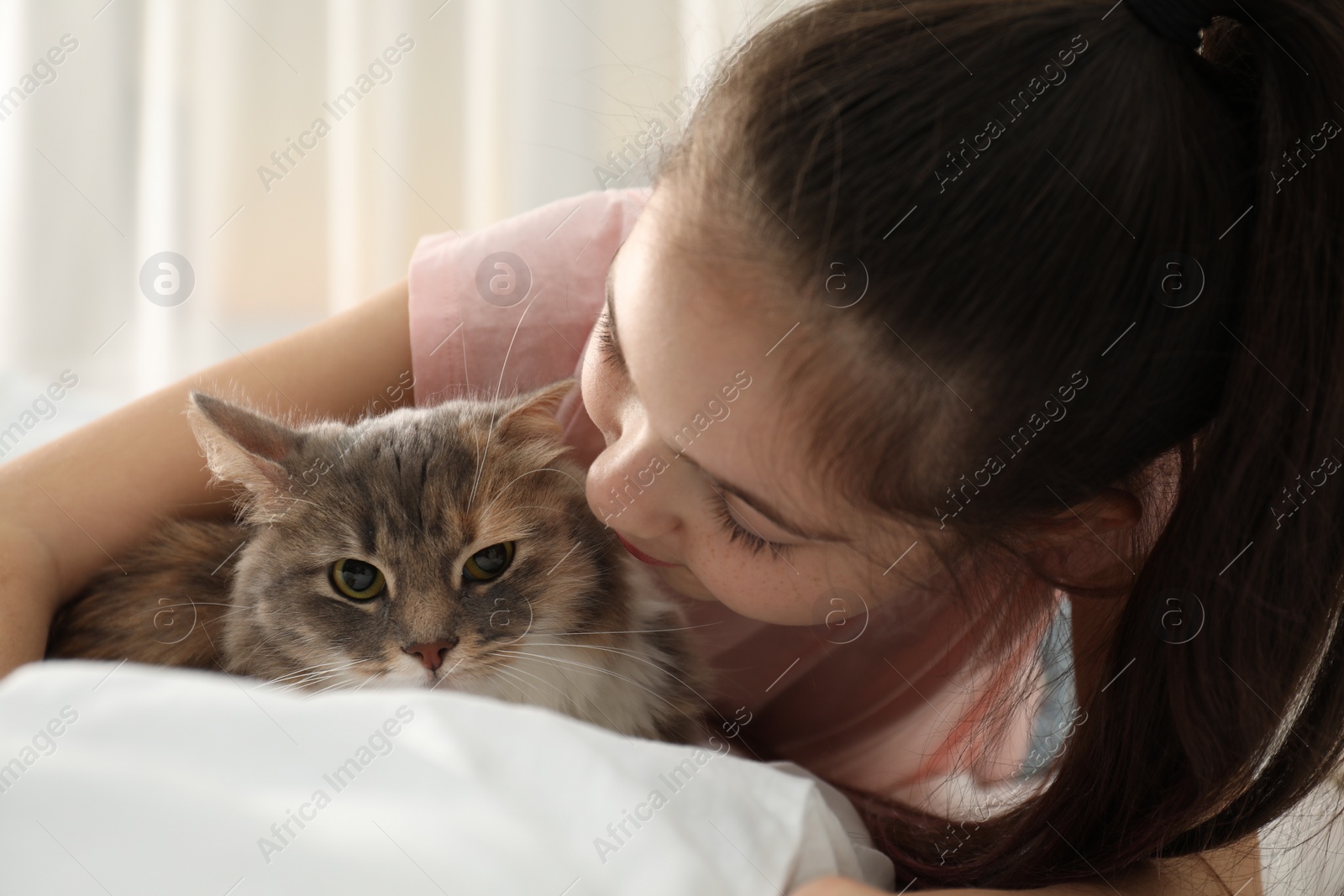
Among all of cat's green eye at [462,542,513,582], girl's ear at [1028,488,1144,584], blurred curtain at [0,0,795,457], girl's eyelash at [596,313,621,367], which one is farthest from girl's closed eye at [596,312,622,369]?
blurred curtain at [0,0,795,457]

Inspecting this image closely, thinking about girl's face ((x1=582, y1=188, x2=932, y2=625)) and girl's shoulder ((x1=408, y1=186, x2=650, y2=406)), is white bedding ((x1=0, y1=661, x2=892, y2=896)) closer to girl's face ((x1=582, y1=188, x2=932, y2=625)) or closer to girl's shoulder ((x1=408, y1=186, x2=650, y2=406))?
girl's face ((x1=582, y1=188, x2=932, y2=625))

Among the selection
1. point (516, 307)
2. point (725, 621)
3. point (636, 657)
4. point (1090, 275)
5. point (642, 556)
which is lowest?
point (725, 621)

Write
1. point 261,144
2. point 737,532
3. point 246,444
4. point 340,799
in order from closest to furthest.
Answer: point 340,799 → point 737,532 → point 246,444 → point 261,144

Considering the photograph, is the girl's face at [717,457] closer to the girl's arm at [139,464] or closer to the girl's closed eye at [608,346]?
Answer: the girl's closed eye at [608,346]

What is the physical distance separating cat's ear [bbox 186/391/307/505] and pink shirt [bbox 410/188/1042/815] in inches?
12.7

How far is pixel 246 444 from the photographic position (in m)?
0.99

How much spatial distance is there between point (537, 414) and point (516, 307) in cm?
30

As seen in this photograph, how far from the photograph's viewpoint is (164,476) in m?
1.21

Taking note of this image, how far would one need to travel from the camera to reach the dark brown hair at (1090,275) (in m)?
0.68

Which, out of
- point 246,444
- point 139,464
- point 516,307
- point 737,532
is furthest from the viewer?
point 516,307

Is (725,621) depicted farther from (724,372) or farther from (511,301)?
(724,372)

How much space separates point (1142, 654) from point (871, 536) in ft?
0.88

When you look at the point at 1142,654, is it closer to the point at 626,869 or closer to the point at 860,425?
the point at 860,425

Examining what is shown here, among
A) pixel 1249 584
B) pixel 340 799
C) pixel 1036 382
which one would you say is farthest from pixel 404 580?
pixel 1249 584
